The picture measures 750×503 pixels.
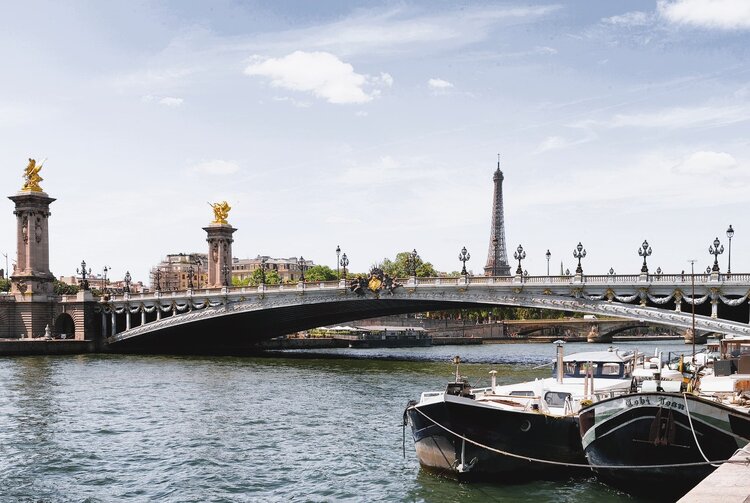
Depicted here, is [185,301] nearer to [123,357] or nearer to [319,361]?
[123,357]

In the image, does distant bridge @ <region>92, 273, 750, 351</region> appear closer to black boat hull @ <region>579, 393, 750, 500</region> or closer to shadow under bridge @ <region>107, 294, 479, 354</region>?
shadow under bridge @ <region>107, 294, 479, 354</region>

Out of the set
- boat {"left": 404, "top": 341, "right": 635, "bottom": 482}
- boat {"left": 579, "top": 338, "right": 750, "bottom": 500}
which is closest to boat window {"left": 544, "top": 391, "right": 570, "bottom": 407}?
boat {"left": 404, "top": 341, "right": 635, "bottom": 482}

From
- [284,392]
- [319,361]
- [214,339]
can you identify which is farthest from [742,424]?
[214,339]

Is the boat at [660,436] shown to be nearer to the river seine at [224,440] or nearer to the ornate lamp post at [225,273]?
the river seine at [224,440]

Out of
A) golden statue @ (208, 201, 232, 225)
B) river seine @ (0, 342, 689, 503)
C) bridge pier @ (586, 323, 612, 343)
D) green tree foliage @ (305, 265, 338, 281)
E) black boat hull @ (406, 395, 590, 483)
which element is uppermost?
golden statue @ (208, 201, 232, 225)

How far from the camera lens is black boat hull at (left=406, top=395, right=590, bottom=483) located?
23.3 meters

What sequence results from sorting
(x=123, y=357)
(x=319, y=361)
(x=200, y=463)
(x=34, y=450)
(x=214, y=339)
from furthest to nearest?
(x=214, y=339) → (x=123, y=357) → (x=319, y=361) → (x=34, y=450) → (x=200, y=463)

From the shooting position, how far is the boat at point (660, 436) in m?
20.2

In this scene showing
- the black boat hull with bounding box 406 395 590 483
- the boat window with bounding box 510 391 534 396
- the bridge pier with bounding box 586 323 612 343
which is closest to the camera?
the black boat hull with bounding box 406 395 590 483

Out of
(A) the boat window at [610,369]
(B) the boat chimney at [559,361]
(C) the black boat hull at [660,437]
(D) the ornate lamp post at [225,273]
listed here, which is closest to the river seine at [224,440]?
(C) the black boat hull at [660,437]

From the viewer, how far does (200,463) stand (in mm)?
27812

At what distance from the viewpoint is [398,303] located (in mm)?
74312

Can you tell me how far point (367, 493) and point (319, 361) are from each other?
164ft

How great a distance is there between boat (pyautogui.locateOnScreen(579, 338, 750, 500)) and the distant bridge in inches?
1293
